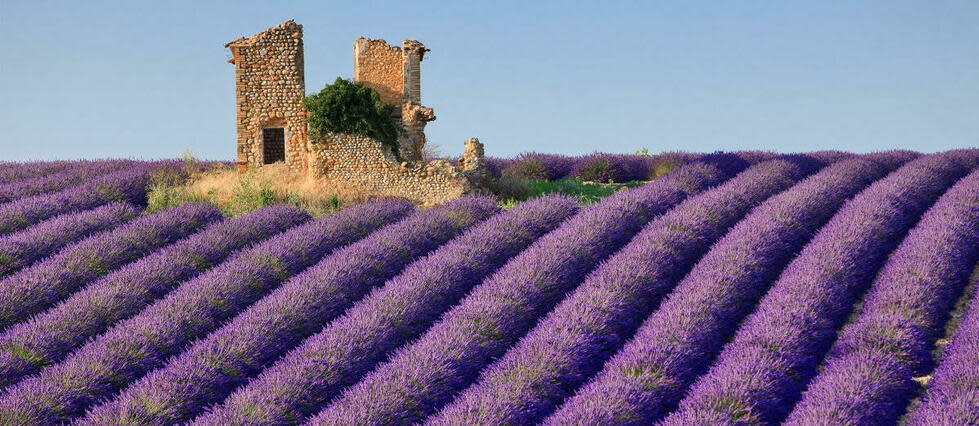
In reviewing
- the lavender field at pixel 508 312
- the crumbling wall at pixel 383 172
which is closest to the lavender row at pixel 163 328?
the lavender field at pixel 508 312

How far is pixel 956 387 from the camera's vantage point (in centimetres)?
674

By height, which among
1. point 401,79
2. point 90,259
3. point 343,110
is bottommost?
point 90,259

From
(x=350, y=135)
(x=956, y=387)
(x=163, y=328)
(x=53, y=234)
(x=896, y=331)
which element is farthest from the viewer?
(x=350, y=135)

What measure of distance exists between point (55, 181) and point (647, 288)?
446 inches

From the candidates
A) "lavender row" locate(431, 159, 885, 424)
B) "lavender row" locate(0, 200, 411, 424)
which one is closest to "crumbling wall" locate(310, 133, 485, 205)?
"lavender row" locate(0, 200, 411, 424)

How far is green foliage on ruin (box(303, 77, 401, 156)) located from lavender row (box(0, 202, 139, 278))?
3.50 metres

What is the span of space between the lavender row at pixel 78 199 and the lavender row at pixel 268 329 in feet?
17.4

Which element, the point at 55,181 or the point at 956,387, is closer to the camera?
the point at 956,387

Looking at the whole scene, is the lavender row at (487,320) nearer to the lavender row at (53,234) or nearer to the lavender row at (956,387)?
the lavender row at (956,387)

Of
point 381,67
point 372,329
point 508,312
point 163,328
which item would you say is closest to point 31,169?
point 381,67

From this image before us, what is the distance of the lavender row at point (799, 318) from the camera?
21.3 feet

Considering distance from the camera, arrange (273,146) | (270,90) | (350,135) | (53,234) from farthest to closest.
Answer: (273,146), (270,90), (350,135), (53,234)

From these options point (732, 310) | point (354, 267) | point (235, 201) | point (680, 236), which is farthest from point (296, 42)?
point (732, 310)

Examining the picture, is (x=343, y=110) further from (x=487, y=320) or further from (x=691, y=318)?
(x=691, y=318)
